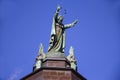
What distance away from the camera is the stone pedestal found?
2808cm

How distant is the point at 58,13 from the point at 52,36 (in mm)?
1746

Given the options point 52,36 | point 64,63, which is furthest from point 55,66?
point 52,36

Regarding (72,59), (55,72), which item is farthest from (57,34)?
(55,72)

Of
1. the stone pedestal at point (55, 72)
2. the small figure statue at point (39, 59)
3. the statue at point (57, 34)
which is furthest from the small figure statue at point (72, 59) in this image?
the small figure statue at point (39, 59)

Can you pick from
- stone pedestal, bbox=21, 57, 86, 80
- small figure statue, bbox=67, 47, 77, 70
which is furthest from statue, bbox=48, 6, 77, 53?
stone pedestal, bbox=21, 57, 86, 80

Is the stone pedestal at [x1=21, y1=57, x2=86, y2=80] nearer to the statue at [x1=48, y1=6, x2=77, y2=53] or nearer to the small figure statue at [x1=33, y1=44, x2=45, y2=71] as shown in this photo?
the small figure statue at [x1=33, y1=44, x2=45, y2=71]

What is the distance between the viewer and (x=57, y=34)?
3112 centimetres

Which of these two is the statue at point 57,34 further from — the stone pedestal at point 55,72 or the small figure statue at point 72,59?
the stone pedestal at point 55,72

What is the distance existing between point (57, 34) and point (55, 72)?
12.2 feet

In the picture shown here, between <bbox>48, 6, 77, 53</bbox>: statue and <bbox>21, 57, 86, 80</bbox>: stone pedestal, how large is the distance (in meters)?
1.33

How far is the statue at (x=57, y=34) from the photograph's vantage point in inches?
1198

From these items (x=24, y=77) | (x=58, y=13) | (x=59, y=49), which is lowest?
(x=24, y=77)

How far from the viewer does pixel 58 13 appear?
103ft

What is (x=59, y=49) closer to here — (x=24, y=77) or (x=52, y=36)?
(x=52, y=36)
